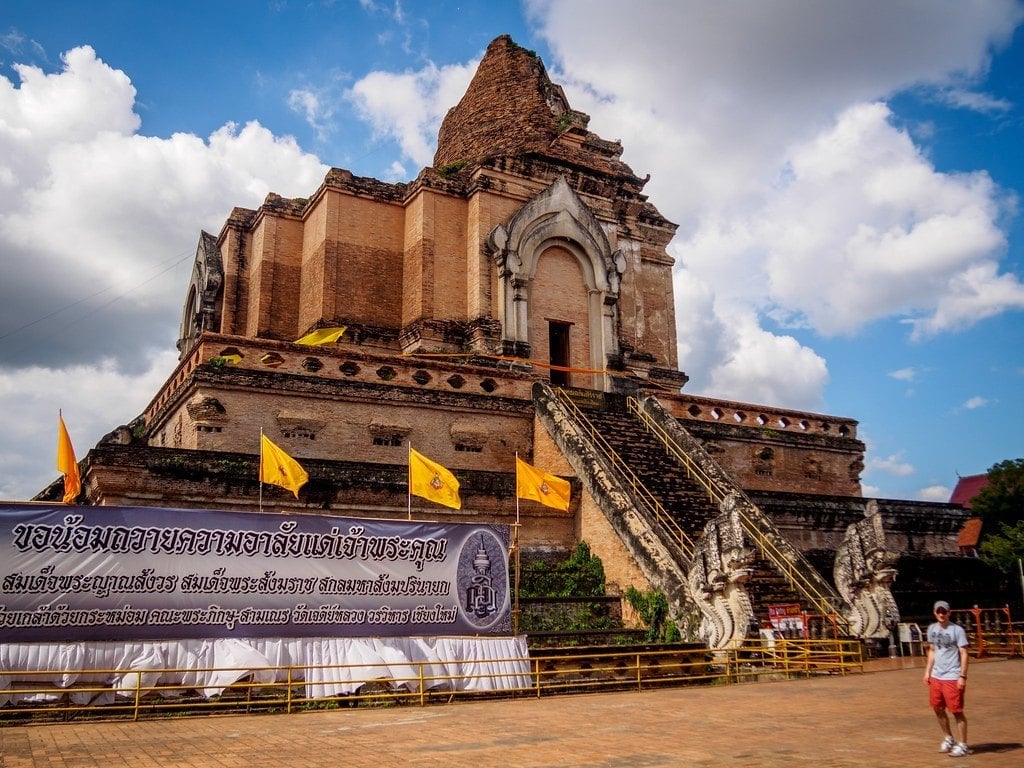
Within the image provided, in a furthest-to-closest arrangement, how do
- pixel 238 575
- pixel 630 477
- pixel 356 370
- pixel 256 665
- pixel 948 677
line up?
1. pixel 356 370
2. pixel 630 477
3. pixel 238 575
4. pixel 256 665
5. pixel 948 677

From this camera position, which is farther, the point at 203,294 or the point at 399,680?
the point at 203,294

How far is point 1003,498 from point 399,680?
1460 inches

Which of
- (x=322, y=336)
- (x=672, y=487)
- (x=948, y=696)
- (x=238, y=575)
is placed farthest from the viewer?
(x=322, y=336)

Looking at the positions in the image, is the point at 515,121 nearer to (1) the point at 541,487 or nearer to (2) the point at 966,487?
(1) the point at 541,487

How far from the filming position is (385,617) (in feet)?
41.8

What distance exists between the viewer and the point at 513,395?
71.9 ft

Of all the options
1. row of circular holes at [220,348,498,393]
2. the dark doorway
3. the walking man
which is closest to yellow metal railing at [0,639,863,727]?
the walking man

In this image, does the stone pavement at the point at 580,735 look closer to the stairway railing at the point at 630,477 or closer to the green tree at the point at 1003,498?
the stairway railing at the point at 630,477

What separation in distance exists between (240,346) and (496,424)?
6045mm

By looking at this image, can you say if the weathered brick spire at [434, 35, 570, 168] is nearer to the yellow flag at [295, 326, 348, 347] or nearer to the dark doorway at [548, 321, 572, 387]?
the dark doorway at [548, 321, 572, 387]

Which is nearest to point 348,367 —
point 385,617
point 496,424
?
point 496,424

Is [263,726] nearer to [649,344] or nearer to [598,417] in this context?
[598,417]

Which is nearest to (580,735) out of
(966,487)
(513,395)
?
(513,395)

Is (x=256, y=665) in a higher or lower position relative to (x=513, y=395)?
lower
